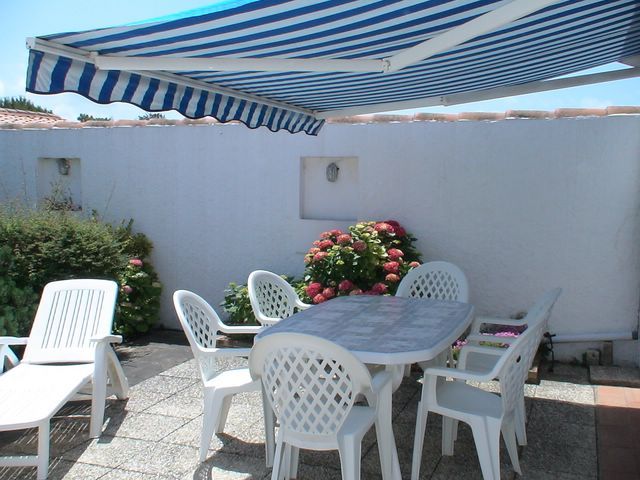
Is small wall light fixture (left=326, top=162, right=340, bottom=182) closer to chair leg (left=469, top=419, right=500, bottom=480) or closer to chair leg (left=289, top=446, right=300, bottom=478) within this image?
chair leg (left=289, top=446, right=300, bottom=478)

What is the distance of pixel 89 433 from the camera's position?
610cm

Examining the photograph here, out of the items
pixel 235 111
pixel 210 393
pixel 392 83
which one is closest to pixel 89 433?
A: pixel 210 393

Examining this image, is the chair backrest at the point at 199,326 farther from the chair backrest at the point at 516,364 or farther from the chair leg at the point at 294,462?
the chair backrest at the point at 516,364

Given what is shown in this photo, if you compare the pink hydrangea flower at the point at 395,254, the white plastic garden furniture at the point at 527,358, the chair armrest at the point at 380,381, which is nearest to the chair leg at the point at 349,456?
the chair armrest at the point at 380,381

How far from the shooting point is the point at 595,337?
8.30 meters

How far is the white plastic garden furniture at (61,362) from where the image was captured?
16.8ft

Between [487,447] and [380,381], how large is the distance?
3.35 feet

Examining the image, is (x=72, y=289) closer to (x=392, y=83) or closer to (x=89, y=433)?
(x=89, y=433)

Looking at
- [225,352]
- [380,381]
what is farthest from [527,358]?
[225,352]

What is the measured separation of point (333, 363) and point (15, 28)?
729 centimetres

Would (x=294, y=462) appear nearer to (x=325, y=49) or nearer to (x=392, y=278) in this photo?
(x=325, y=49)

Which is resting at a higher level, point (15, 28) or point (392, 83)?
point (15, 28)

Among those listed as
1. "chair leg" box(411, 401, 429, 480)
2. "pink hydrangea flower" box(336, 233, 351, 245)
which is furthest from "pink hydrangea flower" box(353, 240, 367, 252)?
"chair leg" box(411, 401, 429, 480)

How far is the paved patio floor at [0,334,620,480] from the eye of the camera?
528 cm
